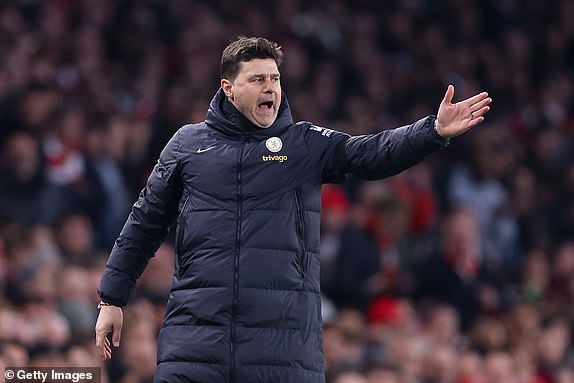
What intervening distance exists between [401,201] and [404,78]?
372 centimetres

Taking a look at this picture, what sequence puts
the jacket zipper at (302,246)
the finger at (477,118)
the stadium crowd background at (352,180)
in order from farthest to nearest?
1. the stadium crowd background at (352,180)
2. the jacket zipper at (302,246)
3. the finger at (477,118)

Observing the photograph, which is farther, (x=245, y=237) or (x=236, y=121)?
(x=236, y=121)

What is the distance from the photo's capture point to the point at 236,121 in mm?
6234

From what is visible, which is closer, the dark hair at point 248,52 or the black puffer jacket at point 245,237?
the black puffer jacket at point 245,237

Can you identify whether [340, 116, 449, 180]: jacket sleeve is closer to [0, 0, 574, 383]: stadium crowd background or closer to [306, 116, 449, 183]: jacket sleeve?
[306, 116, 449, 183]: jacket sleeve

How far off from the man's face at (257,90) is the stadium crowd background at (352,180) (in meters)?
2.47

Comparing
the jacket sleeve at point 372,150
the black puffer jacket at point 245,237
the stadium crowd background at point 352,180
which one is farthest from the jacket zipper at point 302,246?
the stadium crowd background at point 352,180

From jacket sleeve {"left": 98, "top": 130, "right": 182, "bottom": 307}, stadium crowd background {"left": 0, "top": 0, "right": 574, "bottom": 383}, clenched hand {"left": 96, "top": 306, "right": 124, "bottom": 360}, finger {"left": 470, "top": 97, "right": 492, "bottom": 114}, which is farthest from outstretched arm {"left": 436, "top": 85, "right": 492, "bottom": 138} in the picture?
stadium crowd background {"left": 0, "top": 0, "right": 574, "bottom": 383}

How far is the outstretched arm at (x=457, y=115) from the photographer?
5.89 meters

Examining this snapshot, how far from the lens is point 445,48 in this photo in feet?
54.8

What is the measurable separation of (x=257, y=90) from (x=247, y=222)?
0.54 m

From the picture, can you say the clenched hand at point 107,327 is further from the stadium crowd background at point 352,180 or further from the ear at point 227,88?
the stadium crowd background at point 352,180

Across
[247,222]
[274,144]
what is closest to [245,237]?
[247,222]

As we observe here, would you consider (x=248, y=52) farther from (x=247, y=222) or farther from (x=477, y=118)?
(x=477, y=118)
